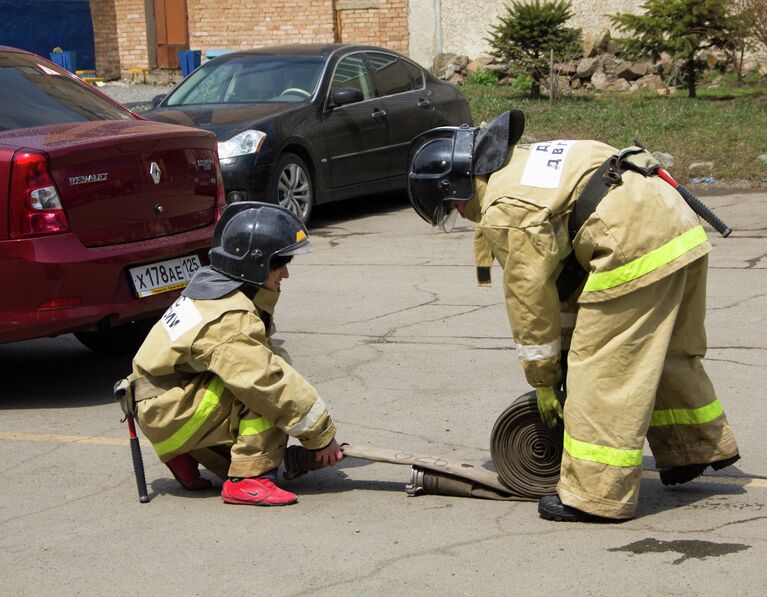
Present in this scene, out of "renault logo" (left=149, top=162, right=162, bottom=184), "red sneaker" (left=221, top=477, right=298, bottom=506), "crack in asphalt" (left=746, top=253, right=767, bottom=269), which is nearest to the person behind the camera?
"red sneaker" (left=221, top=477, right=298, bottom=506)

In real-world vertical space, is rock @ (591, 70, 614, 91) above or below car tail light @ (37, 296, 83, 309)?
above

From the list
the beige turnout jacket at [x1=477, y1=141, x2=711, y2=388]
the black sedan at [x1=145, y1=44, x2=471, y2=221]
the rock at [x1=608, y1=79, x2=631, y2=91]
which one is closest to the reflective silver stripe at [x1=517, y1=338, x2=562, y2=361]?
the beige turnout jacket at [x1=477, y1=141, x2=711, y2=388]

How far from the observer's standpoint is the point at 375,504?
4.44 metres

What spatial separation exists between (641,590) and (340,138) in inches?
314

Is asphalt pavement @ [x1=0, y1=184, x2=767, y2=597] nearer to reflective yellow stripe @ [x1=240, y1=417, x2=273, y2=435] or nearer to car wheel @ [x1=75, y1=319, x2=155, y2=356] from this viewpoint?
car wheel @ [x1=75, y1=319, x2=155, y2=356]

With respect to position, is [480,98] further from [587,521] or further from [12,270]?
[587,521]

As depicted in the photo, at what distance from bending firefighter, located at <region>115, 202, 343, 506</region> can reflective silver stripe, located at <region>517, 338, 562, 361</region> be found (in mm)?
824

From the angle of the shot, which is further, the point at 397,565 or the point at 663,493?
the point at 663,493

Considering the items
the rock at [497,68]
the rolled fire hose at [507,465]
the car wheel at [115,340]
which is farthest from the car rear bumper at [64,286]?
the rock at [497,68]

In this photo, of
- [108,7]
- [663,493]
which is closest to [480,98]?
[108,7]

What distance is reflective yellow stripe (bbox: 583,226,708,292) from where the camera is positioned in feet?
12.7

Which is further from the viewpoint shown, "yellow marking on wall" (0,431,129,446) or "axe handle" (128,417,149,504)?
"yellow marking on wall" (0,431,129,446)

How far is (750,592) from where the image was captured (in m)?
3.43

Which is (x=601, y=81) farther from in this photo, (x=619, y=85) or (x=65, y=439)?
(x=65, y=439)
